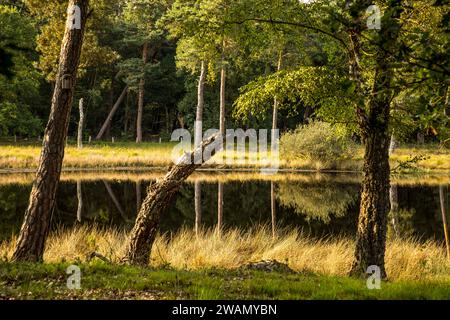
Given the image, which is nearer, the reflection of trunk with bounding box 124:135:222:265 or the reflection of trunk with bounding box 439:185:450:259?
the reflection of trunk with bounding box 124:135:222:265

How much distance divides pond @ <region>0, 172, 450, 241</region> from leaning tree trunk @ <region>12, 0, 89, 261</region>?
5899 mm

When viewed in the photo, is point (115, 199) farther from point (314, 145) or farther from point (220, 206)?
point (314, 145)

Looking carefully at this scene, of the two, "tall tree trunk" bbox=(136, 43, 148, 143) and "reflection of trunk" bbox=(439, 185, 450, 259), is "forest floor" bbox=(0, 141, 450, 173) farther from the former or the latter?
"tall tree trunk" bbox=(136, 43, 148, 143)

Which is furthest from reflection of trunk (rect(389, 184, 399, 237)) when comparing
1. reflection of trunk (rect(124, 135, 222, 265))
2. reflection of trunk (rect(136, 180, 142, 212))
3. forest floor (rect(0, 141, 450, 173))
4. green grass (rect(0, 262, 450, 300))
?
reflection of trunk (rect(136, 180, 142, 212))

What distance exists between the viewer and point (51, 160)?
862 centimetres

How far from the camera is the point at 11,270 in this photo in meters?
7.03

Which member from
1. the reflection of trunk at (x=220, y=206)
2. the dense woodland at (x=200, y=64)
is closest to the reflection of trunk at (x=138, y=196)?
the reflection of trunk at (x=220, y=206)

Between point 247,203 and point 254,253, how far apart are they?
1026cm

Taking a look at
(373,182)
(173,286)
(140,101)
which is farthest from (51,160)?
(140,101)

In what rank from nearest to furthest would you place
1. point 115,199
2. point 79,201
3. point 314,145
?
point 79,201 < point 115,199 < point 314,145

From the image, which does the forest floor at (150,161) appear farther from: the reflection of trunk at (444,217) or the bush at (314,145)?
the reflection of trunk at (444,217)

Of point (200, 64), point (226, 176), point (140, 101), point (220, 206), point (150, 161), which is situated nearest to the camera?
point (220, 206)

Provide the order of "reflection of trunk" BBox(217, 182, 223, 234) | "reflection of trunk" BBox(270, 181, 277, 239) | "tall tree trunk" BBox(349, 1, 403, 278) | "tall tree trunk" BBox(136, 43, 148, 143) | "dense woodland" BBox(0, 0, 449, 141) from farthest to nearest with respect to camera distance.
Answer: "tall tree trunk" BBox(136, 43, 148, 143), "reflection of trunk" BBox(217, 182, 223, 234), "reflection of trunk" BBox(270, 181, 277, 239), "tall tree trunk" BBox(349, 1, 403, 278), "dense woodland" BBox(0, 0, 449, 141)

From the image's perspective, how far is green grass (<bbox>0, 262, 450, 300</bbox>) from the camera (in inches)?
236
